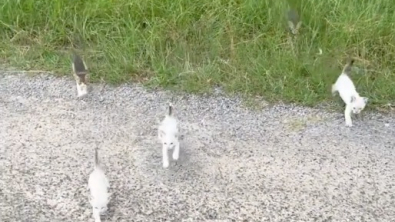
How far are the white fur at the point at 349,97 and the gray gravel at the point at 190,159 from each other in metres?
0.10

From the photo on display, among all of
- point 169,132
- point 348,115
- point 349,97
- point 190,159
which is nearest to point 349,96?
point 349,97

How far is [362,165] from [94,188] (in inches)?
50.7

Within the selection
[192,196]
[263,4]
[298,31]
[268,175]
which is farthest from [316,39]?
[192,196]

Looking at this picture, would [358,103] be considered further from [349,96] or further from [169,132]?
[169,132]

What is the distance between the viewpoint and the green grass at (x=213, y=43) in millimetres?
3584

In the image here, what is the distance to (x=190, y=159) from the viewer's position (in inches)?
117

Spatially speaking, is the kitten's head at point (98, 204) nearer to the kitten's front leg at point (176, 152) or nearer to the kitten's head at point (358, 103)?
the kitten's front leg at point (176, 152)

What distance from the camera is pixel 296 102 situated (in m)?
3.46

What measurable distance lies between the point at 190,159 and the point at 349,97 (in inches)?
Answer: 34.2

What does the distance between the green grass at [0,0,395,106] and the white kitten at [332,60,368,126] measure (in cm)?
25

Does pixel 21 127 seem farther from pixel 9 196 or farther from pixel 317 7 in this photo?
pixel 317 7

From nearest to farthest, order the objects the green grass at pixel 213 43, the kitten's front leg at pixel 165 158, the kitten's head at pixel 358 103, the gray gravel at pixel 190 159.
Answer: the gray gravel at pixel 190 159 < the kitten's front leg at pixel 165 158 < the kitten's head at pixel 358 103 < the green grass at pixel 213 43

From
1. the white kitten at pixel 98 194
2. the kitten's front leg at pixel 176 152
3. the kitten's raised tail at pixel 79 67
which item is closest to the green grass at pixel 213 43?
the kitten's raised tail at pixel 79 67

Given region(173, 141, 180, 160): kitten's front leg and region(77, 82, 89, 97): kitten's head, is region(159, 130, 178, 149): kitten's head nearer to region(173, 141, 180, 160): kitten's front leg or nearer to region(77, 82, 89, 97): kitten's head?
region(173, 141, 180, 160): kitten's front leg
